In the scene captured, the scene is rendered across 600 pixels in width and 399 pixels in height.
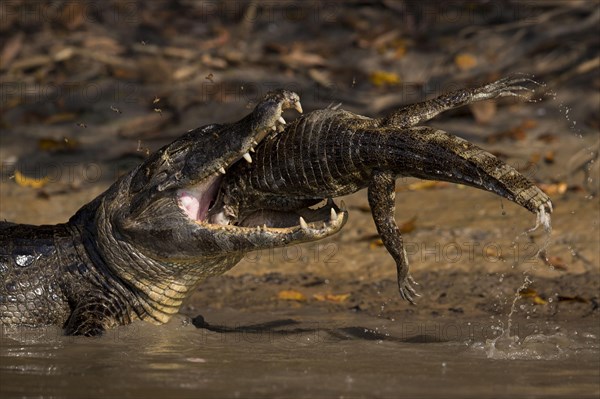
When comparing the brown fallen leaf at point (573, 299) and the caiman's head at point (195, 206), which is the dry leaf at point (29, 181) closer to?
the caiman's head at point (195, 206)

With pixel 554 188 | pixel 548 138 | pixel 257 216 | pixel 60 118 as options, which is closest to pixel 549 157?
pixel 548 138

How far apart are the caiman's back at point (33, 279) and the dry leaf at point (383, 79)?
5.23 meters

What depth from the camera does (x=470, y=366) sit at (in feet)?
16.9

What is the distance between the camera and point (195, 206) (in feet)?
19.0

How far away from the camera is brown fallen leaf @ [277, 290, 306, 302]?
7.20 metres

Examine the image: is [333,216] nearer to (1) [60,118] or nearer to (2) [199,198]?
(2) [199,198]

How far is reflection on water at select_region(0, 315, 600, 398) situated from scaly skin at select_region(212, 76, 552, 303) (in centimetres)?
48

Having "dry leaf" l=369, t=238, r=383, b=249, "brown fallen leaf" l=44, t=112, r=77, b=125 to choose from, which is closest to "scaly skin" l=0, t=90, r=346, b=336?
"dry leaf" l=369, t=238, r=383, b=249

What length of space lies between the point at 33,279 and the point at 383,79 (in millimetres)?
5589

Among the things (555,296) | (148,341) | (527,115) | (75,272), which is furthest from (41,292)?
(527,115)

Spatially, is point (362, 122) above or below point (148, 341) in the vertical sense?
above

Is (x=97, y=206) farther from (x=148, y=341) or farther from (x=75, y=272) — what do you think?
(x=148, y=341)

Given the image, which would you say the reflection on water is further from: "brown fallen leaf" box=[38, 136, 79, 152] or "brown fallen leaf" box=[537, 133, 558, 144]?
"brown fallen leaf" box=[38, 136, 79, 152]

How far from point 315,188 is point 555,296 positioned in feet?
7.24
